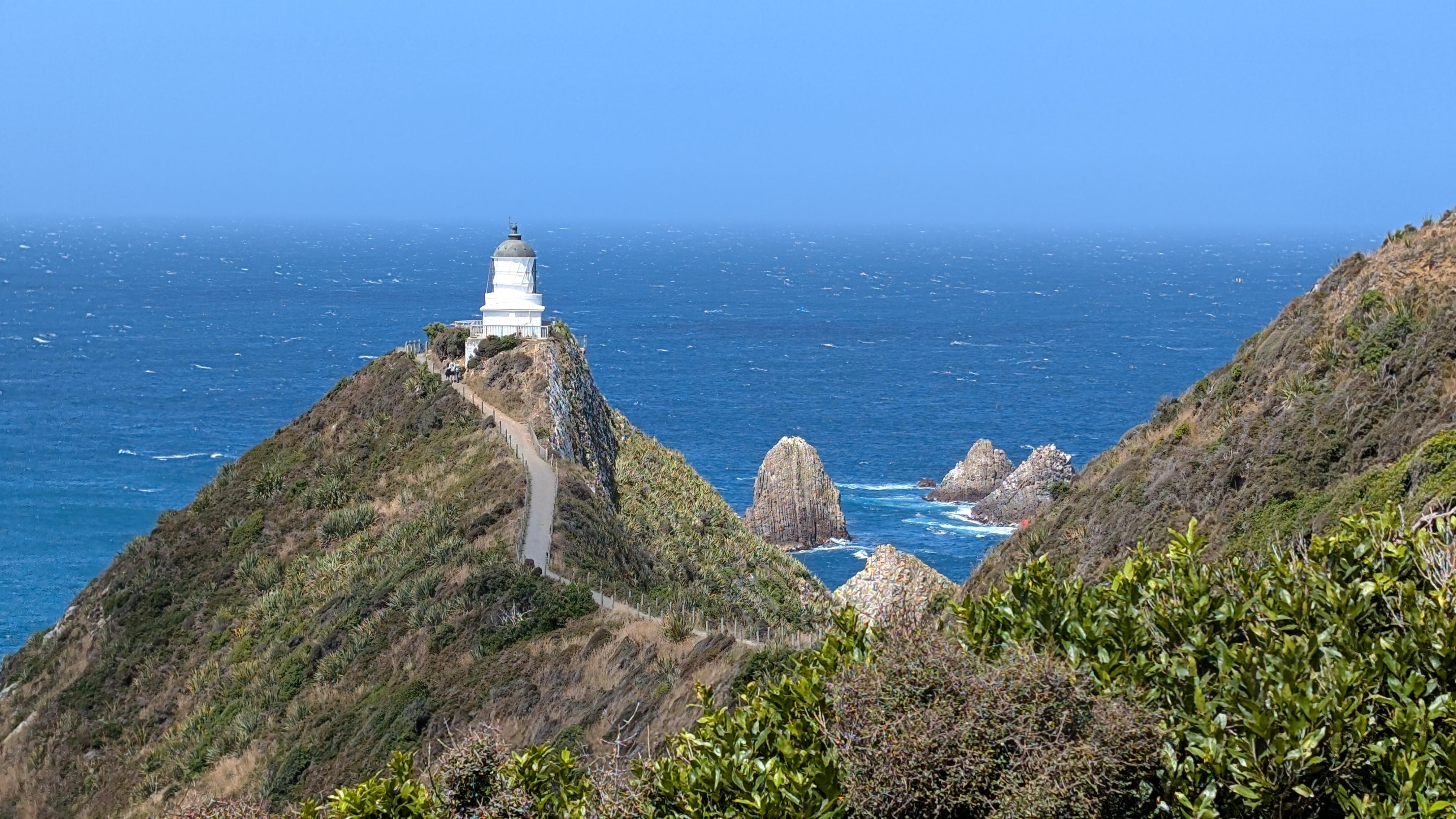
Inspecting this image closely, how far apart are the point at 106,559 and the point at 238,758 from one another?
4453cm

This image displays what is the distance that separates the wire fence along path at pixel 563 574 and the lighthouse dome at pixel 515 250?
10670mm

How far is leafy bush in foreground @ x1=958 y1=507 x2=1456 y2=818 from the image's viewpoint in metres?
10.8

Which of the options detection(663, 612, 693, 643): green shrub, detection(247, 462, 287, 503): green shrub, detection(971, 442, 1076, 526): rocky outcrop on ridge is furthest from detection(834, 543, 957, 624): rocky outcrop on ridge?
detection(971, 442, 1076, 526): rocky outcrop on ridge

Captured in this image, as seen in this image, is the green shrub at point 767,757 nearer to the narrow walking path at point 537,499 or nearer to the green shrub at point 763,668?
the green shrub at point 763,668

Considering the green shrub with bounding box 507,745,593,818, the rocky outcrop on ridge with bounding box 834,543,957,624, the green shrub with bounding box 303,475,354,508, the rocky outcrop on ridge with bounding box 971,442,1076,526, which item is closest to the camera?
the green shrub with bounding box 507,745,593,818

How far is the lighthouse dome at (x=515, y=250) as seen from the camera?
2100 inches

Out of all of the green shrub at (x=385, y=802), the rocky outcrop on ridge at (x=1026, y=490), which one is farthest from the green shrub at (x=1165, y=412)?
the rocky outcrop on ridge at (x=1026, y=490)

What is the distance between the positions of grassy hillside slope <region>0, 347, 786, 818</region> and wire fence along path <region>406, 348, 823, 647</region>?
485 millimetres

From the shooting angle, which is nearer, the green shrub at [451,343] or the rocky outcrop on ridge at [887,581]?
the rocky outcrop on ridge at [887,581]

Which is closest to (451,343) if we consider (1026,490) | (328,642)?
(328,642)

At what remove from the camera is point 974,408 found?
10781 centimetres

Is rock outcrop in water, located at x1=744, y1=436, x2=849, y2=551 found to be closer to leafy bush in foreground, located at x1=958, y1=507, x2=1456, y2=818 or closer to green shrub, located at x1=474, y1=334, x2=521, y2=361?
green shrub, located at x1=474, y1=334, x2=521, y2=361

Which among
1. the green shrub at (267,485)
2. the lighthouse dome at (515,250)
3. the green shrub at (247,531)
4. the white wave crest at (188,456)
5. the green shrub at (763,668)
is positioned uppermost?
the lighthouse dome at (515,250)

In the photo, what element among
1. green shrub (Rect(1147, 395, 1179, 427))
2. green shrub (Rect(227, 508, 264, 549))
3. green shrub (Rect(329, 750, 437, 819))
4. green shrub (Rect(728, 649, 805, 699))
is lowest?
green shrub (Rect(227, 508, 264, 549))
